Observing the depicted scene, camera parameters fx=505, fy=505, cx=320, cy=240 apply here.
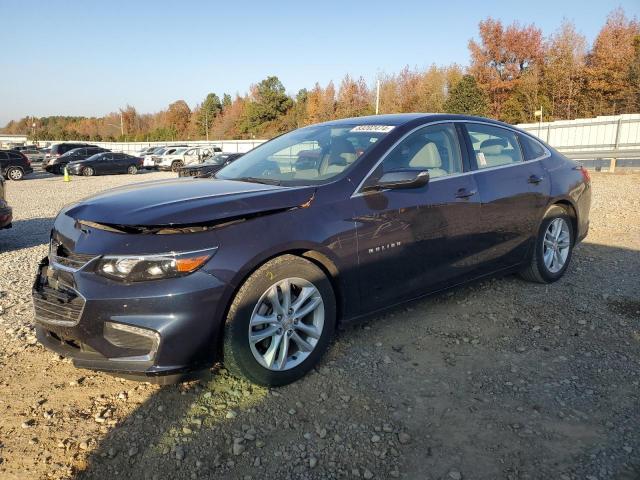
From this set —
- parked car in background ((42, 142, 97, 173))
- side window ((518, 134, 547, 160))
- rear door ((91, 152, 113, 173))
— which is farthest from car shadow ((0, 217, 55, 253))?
parked car in background ((42, 142, 97, 173))

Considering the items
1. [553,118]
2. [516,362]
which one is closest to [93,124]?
[553,118]

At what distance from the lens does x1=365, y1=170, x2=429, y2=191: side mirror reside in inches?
130

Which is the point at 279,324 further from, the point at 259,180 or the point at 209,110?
the point at 209,110

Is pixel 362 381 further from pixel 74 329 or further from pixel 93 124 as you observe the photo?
pixel 93 124

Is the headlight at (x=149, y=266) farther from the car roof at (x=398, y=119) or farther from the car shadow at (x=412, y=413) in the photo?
the car roof at (x=398, y=119)

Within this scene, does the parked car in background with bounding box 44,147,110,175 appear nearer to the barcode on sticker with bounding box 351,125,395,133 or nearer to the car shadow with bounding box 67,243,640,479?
the barcode on sticker with bounding box 351,125,395,133

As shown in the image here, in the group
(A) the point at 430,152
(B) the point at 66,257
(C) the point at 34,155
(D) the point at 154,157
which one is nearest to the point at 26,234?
(B) the point at 66,257

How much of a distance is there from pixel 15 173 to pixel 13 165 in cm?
42

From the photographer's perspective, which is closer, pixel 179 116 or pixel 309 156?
pixel 309 156

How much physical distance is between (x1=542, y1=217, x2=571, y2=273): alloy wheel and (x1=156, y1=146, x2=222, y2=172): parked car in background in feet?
89.7

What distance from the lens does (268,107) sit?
234 feet

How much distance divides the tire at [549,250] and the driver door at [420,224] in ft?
3.29

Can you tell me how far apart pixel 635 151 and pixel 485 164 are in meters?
13.7

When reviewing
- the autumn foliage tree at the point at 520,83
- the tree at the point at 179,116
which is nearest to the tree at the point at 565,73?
the autumn foliage tree at the point at 520,83
